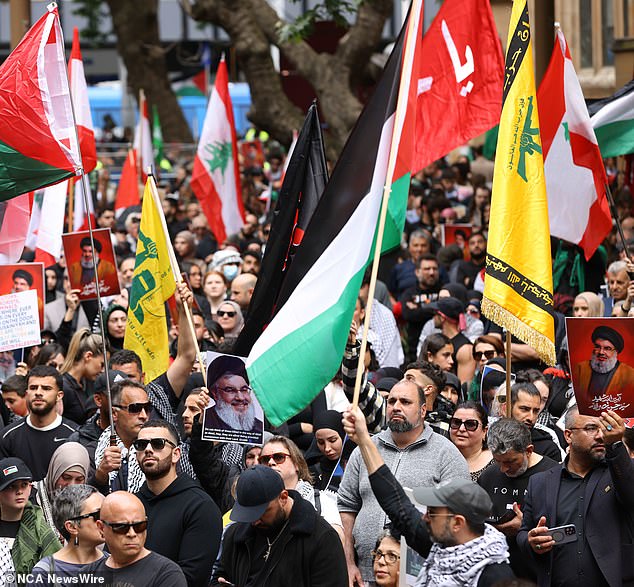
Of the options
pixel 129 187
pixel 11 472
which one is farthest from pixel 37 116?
pixel 129 187

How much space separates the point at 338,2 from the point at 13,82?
9.99 meters

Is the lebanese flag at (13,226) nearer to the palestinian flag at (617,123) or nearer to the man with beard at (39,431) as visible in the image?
the man with beard at (39,431)

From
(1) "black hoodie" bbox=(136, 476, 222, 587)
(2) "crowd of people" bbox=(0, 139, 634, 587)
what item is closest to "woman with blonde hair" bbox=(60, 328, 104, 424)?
(2) "crowd of people" bbox=(0, 139, 634, 587)

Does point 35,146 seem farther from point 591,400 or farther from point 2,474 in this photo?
point 591,400

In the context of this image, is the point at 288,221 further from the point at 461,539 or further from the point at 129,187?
the point at 129,187

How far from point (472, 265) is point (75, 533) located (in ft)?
27.3

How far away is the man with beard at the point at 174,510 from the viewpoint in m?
7.27

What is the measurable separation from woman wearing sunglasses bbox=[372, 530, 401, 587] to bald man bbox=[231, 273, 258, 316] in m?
5.83

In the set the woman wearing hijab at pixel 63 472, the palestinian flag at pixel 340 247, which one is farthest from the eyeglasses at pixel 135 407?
the palestinian flag at pixel 340 247

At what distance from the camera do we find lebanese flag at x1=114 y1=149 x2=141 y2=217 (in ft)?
60.5

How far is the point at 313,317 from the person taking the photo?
6.96 metres

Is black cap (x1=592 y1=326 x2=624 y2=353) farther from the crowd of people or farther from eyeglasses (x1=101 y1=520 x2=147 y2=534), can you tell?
eyeglasses (x1=101 y1=520 x2=147 y2=534)

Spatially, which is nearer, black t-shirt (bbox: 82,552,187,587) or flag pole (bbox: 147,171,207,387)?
black t-shirt (bbox: 82,552,187,587)

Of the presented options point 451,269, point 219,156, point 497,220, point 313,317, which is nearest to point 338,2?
point 219,156
